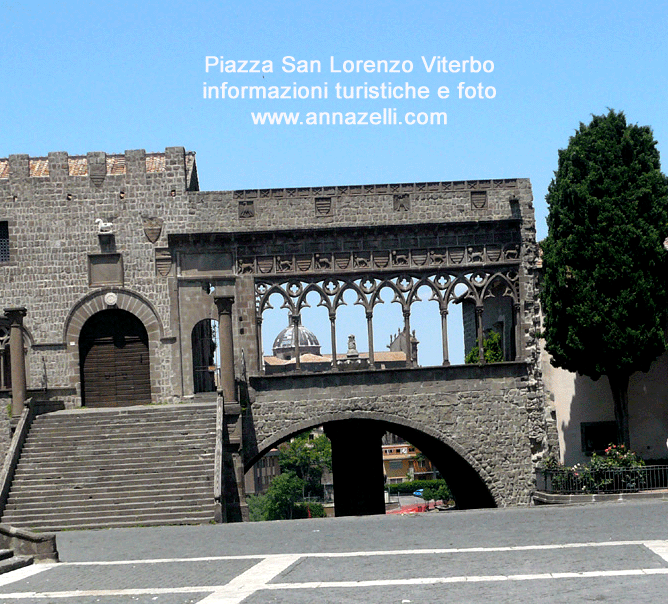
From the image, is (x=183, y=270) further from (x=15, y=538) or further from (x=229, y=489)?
(x=15, y=538)

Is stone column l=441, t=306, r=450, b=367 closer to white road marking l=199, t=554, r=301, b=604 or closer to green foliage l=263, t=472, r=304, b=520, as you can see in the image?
white road marking l=199, t=554, r=301, b=604

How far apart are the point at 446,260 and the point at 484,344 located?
315cm

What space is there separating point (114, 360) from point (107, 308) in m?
1.56

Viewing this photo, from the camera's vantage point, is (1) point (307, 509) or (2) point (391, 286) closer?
(2) point (391, 286)

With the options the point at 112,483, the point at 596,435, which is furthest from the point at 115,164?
the point at 596,435

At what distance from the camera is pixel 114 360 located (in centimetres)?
3338

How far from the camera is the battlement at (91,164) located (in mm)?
33531

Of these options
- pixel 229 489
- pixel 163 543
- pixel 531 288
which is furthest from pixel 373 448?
pixel 163 543

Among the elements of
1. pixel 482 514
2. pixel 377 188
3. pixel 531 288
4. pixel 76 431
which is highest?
pixel 377 188

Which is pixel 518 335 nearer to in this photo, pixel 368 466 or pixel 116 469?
pixel 368 466

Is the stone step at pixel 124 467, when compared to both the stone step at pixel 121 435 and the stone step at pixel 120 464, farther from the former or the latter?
the stone step at pixel 121 435

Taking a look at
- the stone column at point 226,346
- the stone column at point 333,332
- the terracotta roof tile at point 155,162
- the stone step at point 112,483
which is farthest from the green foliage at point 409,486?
the stone step at point 112,483

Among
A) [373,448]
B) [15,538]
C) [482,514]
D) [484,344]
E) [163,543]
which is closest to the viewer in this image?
[15,538]

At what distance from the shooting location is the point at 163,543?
2011cm
